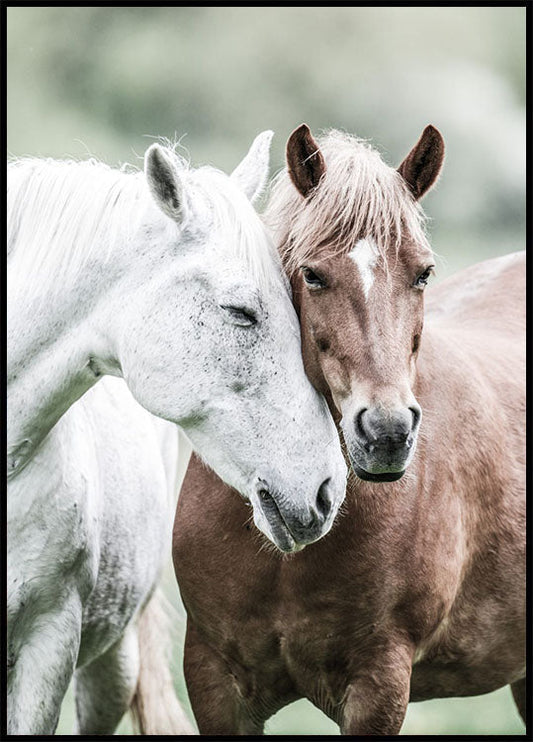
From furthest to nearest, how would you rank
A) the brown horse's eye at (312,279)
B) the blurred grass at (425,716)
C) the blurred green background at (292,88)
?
the blurred green background at (292,88) < the blurred grass at (425,716) < the brown horse's eye at (312,279)

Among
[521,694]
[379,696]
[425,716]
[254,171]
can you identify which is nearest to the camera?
[379,696]

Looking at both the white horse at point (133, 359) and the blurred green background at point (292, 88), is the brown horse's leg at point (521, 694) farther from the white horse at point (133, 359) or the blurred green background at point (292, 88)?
the blurred green background at point (292, 88)

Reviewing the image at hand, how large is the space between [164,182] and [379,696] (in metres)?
1.52

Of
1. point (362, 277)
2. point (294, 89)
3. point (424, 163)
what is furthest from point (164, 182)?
point (294, 89)

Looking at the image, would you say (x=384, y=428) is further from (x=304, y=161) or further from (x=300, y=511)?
(x=304, y=161)

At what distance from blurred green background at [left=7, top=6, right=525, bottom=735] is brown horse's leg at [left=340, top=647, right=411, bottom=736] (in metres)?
6.42

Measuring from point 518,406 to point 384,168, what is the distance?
129cm

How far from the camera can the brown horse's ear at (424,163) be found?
8.48 ft

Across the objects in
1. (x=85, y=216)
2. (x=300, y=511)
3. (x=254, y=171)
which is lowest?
(x=300, y=511)

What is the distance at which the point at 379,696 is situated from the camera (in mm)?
2777

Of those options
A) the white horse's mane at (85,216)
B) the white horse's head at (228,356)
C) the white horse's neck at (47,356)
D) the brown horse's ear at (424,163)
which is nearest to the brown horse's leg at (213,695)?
the white horse's head at (228,356)

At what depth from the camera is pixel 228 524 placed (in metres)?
2.89

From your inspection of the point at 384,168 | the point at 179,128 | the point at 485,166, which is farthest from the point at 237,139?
the point at 384,168

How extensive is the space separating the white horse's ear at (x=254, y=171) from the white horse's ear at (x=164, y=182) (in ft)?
1.24
